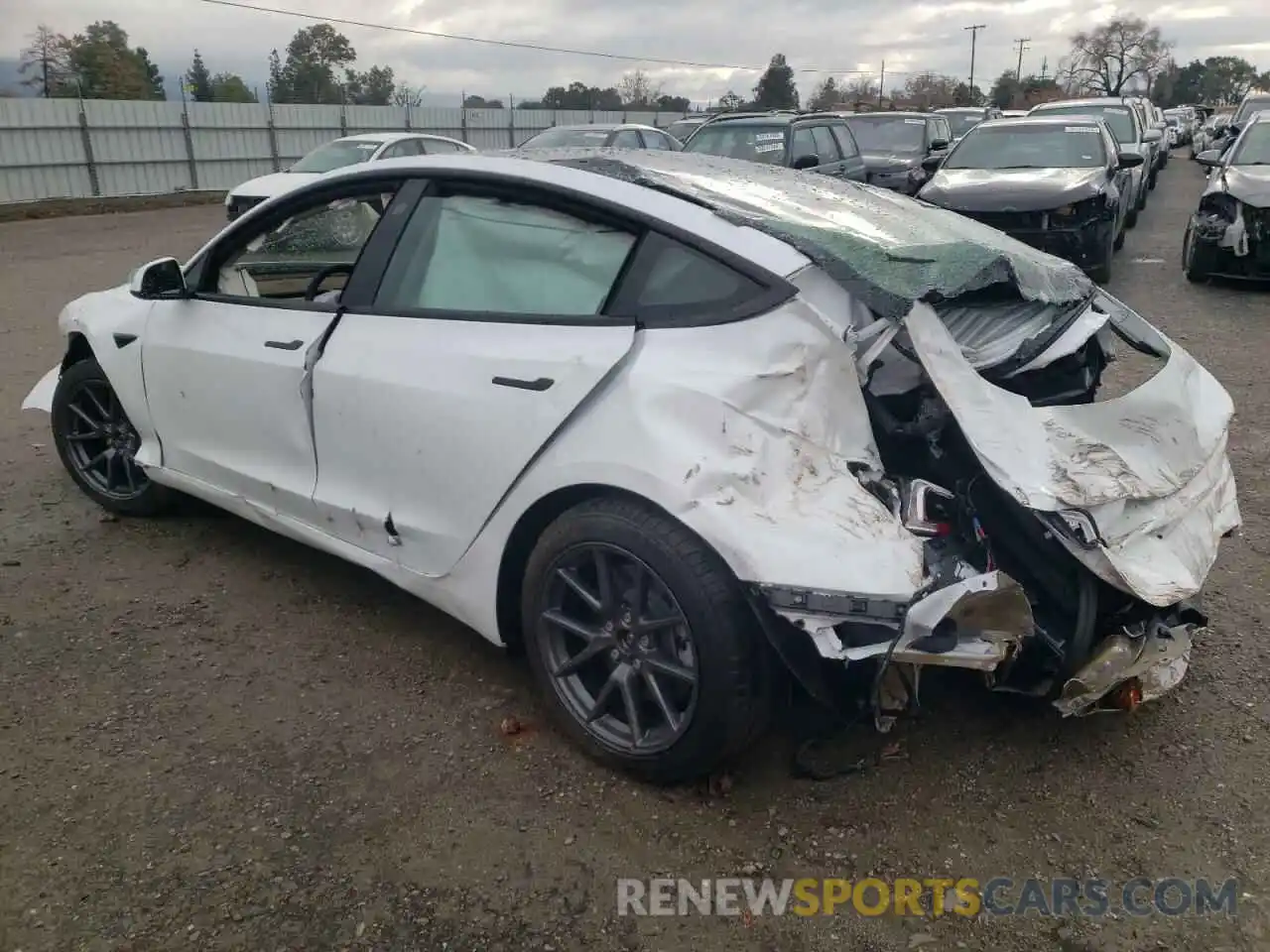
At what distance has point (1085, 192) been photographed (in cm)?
901

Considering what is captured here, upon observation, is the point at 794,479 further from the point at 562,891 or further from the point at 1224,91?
the point at 1224,91

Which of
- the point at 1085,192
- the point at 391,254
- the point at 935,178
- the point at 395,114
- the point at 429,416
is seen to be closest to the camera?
the point at 429,416

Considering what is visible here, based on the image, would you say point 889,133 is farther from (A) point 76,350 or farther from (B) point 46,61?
(B) point 46,61

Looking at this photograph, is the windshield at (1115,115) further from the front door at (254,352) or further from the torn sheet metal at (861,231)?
the front door at (254,352)

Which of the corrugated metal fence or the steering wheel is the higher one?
the corrugated metal fence

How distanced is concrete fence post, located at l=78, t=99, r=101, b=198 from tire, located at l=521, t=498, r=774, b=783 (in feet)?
81.2

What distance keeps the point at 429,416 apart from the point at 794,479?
3.76 ft

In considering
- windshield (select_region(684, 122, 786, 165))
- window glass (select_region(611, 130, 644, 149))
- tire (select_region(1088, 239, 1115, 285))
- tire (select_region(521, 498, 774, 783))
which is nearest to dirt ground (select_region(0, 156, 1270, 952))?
tire (select_region(521, 498, 774, 783))

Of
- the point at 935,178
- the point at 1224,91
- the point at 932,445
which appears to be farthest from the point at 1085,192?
the point at 1224,91

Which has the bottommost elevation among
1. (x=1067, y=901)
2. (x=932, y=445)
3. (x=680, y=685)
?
(x=1067, y=901)

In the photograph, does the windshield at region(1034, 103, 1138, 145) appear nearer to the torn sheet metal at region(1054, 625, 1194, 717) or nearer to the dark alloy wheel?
the torn sheet metal at region(1054, 625, 1194, 717)

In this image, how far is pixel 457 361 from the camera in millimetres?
2918

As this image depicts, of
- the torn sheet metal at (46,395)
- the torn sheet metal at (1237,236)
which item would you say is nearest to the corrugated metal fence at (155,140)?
the torn sheet metal at (46,395)

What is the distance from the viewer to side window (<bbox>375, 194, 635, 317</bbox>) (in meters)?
2.85
